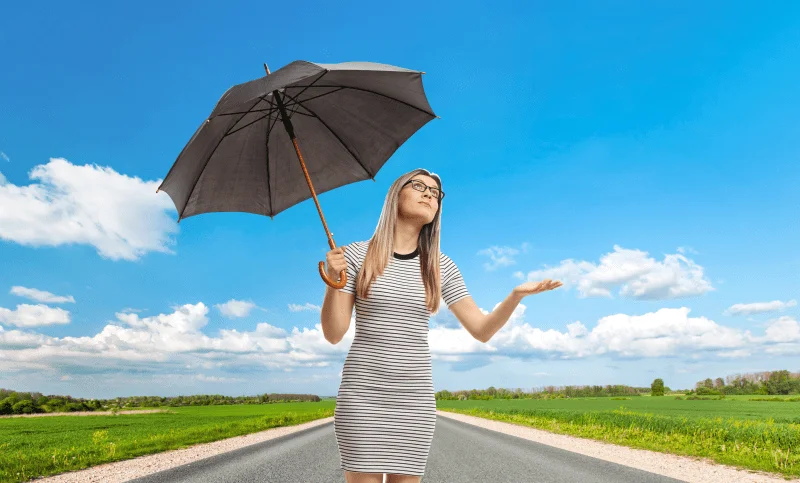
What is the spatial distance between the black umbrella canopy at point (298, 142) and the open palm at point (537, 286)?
1.63m

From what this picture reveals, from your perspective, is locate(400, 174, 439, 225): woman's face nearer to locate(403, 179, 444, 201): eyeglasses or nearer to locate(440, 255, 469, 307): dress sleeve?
locate(403, 179, 444, 201): eyeglasses

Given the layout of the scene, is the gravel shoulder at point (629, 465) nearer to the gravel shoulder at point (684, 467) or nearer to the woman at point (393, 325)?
the gravel shoulder at point (684, 467)

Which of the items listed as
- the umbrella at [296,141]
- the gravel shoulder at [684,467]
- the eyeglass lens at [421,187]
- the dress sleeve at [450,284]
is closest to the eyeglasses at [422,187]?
the eyeglass lens at [421,187]

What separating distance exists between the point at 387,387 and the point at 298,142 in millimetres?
2083

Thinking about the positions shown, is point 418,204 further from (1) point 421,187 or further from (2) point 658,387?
(2) point 658,387

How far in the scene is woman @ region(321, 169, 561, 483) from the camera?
228 cm

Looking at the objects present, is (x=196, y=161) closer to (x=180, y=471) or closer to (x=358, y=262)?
(x=358, y=262)

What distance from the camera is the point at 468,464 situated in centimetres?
1105

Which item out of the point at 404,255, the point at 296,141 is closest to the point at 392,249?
the point at 404,255

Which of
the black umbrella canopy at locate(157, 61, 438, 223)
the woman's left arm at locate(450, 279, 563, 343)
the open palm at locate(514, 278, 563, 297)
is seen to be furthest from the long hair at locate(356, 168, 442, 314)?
the black umbrella canopy at locate(157, 61, 438, 223)

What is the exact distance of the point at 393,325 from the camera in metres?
2.38

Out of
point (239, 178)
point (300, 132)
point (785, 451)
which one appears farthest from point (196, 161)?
point (785, 451)

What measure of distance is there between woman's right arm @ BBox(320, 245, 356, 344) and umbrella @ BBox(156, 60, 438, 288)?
139 cm

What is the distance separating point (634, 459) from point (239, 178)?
12.5m
